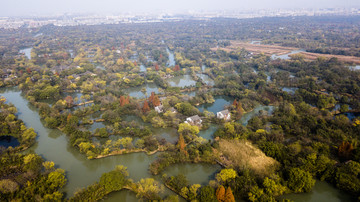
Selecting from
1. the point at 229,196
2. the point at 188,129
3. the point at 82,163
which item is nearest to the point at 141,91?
the point at 188,129

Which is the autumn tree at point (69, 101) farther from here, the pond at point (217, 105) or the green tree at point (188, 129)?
the pond at point (217, 105)

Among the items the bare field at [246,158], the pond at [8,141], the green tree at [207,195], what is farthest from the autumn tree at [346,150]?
the pond at [8,141]

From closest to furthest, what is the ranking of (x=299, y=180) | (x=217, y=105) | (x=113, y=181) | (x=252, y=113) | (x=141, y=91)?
(x=299, y=180) < (x=113, y=181) < (x=252, y=113) < (x=217, y=105) < (x=141, y=91)

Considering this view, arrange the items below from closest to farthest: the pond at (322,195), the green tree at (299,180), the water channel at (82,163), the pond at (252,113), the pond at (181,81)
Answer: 1. the green tree at (299,180)
2. the pond at (322,195)
3. the water channel at (82,163)
4. the pond at (252,113)
5. the pond at (181,81)

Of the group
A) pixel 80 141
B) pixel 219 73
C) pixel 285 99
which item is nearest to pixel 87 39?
pixel 219 73

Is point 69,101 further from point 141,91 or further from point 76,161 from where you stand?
point 76,161
